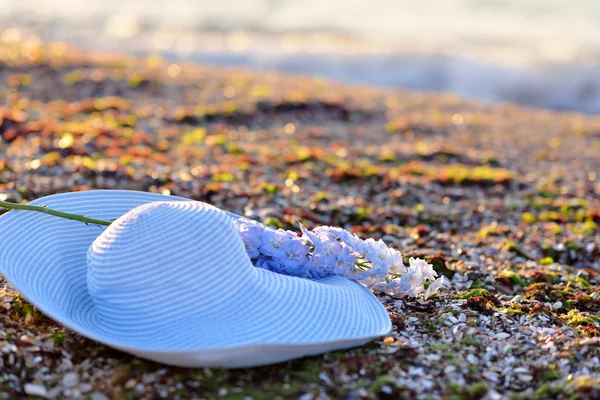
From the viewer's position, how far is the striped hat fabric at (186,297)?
3.39 meters

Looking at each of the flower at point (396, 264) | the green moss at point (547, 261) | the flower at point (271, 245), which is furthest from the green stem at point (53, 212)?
the green moss at point (547, 261)

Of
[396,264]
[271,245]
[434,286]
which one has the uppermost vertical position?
[271,245]

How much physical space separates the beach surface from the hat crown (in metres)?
0.23

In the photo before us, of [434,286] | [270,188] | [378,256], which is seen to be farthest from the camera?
[270,188]

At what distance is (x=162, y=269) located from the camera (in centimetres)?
351

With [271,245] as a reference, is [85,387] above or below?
below

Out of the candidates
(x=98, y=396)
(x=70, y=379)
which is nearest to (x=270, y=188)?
A: (x=70, y=379)

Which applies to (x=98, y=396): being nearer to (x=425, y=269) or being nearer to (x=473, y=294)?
(x=425, y=269)

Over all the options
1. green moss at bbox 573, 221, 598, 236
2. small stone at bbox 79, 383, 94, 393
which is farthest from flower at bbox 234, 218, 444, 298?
green moss at bbox 573, 221, 598, 236

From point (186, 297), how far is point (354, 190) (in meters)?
4.29

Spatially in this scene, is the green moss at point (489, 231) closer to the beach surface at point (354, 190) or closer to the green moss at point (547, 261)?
the beach surface at point (354, 190)

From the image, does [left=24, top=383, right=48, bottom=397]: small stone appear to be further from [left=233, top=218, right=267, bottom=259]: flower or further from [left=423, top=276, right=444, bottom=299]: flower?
[left=423, top=276, right=444, bottom=299]: flower

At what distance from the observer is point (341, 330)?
3.63 metres

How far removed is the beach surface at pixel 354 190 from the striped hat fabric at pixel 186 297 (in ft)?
0.48
